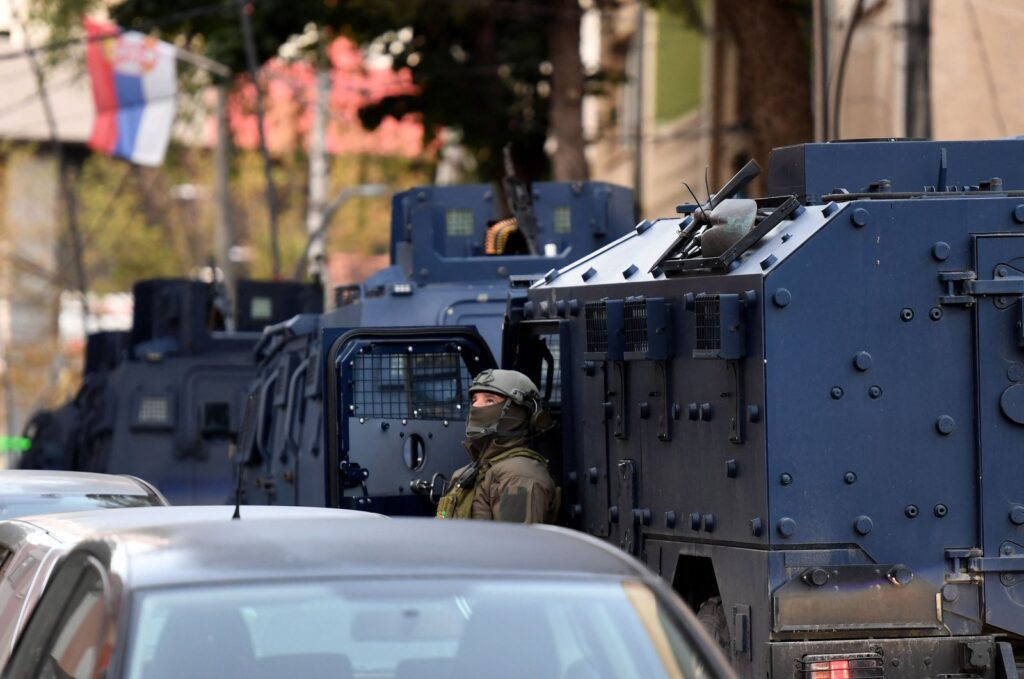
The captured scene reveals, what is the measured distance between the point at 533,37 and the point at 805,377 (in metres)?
17.8

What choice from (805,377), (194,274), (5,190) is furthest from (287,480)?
(5,190)

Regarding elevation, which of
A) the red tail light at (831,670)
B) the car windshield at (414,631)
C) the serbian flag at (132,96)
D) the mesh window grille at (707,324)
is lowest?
the red tail light at (831,670)

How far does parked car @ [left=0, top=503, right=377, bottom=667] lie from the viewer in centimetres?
538

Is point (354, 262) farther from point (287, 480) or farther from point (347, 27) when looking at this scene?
point (287, 480)

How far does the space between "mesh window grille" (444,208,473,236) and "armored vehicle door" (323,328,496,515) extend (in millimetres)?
3673

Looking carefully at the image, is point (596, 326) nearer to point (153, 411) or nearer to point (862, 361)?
point (862, 361)

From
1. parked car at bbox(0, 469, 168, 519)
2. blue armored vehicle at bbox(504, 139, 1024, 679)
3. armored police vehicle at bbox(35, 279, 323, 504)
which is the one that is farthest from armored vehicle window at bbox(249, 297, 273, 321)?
blue armored vehicle at bbox(504, 139, 1024, 679)

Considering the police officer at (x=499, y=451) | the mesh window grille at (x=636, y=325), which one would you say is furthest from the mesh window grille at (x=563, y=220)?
the mesh window grille at (x=636, y=325)

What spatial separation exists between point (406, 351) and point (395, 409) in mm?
323

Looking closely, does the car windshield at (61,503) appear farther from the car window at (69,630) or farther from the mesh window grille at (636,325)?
the car window at (69,630)

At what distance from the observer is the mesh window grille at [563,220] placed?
1420 centimetres

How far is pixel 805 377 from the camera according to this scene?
7129mm

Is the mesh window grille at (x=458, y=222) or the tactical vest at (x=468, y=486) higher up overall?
the mesh window grille at (x=458, y=222)

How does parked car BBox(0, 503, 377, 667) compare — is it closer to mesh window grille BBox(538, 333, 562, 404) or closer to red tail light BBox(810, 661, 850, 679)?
red tail light BBox(810, 661, 850, 679)
